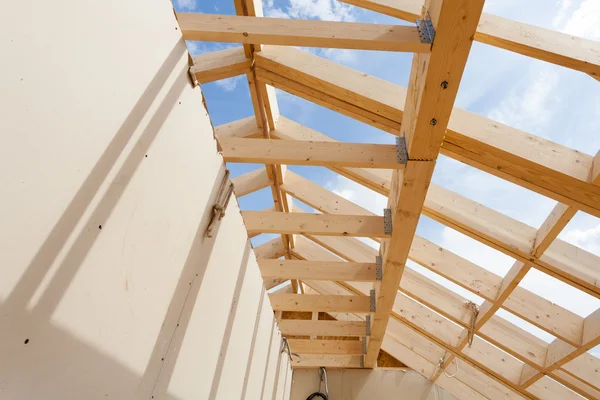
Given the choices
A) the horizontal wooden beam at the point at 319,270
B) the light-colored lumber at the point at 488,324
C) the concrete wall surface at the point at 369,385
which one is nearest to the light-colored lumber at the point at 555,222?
the horizontal wooden beam at the point at 319,270

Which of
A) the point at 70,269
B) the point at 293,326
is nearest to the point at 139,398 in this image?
the point at 70,269

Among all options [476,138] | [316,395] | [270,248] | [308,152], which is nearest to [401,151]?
[476,138]

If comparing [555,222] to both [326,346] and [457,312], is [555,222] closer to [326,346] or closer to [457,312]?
[457,312]

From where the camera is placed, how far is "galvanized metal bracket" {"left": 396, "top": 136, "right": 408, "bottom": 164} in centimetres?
173

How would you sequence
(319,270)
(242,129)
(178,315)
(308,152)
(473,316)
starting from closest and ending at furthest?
(178,315) < (308,152) < (319,270) < (242,129) < (473,316)

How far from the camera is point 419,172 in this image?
175cm

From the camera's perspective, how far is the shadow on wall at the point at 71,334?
534 mm

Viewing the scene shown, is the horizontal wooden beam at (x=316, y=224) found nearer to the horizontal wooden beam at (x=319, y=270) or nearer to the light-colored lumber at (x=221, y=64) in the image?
the horizontal wooden beam at (x=319, y=270)

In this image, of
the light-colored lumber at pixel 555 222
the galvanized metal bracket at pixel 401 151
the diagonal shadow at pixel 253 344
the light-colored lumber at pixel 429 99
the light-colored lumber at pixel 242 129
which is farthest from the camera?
the light-colored lumber at pixel 242 129

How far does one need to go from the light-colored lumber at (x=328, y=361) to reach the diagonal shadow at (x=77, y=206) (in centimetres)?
527

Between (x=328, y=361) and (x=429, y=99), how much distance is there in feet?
16.4

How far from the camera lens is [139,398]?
883 mm

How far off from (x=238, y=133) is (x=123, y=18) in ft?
7.10

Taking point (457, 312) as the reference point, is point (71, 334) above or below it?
below
